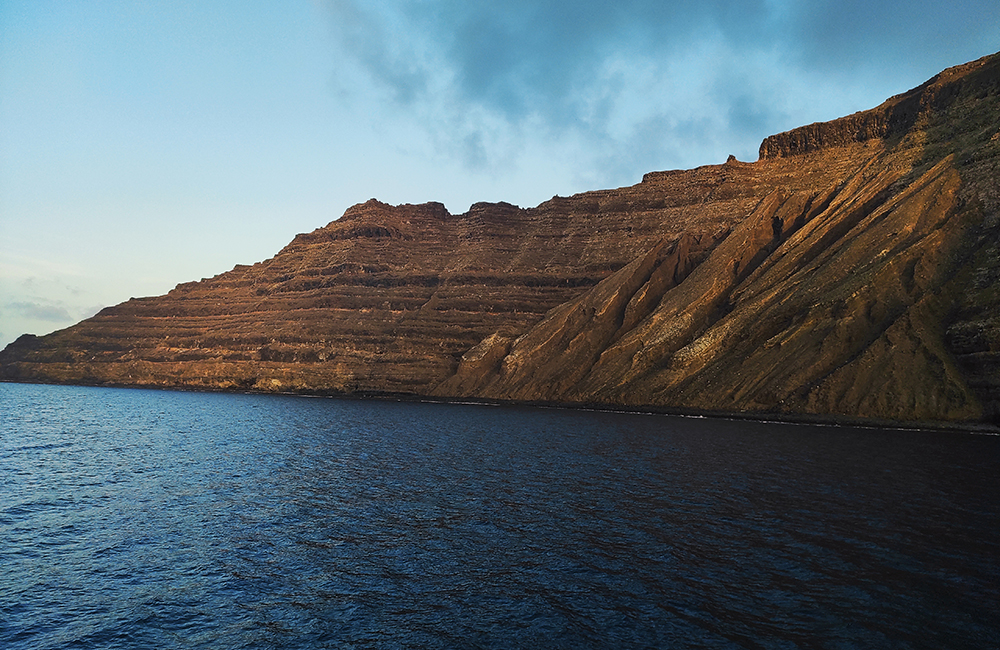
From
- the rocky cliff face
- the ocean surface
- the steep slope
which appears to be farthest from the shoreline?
the ocean surface

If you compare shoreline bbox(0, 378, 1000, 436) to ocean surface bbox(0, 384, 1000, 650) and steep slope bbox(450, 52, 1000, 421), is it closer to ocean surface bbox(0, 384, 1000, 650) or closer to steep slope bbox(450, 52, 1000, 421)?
steep slope bbox(450, 52, 1000, 421)

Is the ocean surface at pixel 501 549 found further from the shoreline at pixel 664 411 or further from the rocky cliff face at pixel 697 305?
the rocky cliff face at pixel 697 305

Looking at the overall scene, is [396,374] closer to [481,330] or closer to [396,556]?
[481,330]

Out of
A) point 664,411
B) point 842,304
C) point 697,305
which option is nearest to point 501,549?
point 664,411

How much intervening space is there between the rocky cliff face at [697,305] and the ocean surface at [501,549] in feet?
112

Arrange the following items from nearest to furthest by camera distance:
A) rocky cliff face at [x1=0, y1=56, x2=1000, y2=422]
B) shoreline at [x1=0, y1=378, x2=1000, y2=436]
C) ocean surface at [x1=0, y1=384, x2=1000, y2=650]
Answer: ocean surface at [x1=0, y1=384, x2=1000, y2=650]
shoreline at [x1=0, y1=378, x2=1000, y2=436]
rocky cliff face at [x1=0, y1=56, x2=1000, y2=422]

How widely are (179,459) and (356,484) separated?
63.6 ft

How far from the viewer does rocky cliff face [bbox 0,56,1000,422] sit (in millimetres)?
80562

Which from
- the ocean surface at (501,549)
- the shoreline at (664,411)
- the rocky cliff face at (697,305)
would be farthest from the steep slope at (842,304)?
the ocean surface at (501,549)

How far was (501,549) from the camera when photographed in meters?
25.0

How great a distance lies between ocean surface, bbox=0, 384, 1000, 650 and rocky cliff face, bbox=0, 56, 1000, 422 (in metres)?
34.1

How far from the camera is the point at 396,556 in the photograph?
79.3 feet

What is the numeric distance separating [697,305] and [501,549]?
101614mm

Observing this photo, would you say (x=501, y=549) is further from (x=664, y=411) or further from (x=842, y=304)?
(x=842, y=304)
